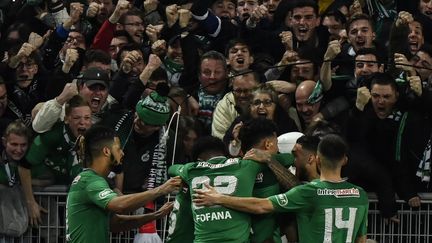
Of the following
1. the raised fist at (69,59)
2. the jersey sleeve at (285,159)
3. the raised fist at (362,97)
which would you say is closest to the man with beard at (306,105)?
the raised fist at (362,97)

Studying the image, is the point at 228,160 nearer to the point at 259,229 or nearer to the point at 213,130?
the point at 259,229

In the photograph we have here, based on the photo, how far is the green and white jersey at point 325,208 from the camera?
14969mm

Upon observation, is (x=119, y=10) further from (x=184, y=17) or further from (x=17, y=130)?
(x=17, y=130)

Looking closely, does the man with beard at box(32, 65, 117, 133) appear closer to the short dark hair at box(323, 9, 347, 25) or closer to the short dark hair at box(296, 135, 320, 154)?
the short dark hair at box(323, 9, 347, 25)

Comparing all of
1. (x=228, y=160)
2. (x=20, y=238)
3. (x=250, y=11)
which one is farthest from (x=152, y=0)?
(x=228, y=160)

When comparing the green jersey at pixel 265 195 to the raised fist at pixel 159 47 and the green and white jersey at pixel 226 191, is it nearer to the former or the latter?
the green and white jersey at pixel 226 191

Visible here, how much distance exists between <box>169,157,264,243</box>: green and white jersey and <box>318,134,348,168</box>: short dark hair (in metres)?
0.63

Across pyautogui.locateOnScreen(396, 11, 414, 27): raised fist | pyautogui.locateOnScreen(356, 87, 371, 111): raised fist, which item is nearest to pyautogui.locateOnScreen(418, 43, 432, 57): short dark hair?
pyautogui.locateOnScreen(396, 11, 414, 27): raised fist

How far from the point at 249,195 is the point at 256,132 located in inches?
23.7

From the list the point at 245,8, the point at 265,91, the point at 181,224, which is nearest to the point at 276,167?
the point at 181,224

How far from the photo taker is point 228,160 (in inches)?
600

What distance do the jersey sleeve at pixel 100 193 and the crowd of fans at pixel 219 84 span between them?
1.62 m

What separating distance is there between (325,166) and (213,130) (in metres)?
2.93

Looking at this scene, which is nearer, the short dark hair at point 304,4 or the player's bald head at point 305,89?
the player's bald head at point 305,89
